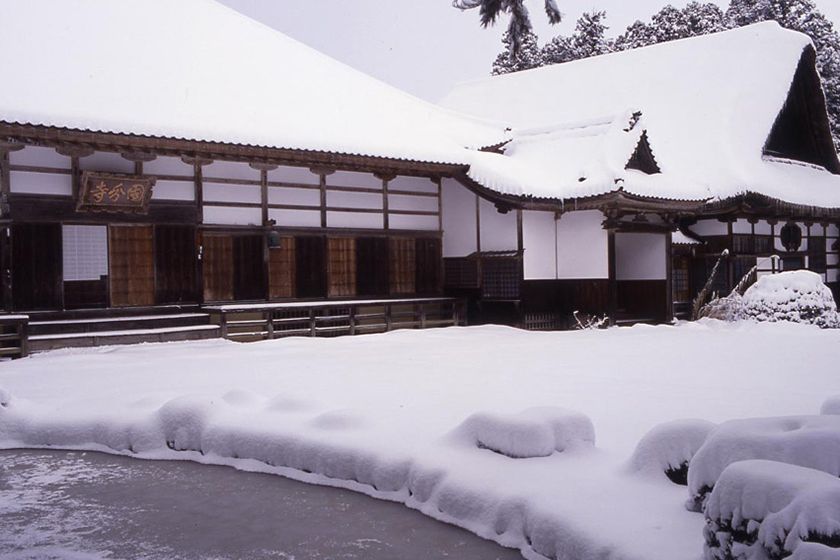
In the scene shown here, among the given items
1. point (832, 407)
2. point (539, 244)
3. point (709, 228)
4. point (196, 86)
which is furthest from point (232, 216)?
point (709, 228)

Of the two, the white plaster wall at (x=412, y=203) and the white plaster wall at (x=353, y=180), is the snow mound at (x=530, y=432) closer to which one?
the white plaster wall at (x=353, y=180)

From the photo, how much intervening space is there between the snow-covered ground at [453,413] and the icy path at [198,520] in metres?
0.27

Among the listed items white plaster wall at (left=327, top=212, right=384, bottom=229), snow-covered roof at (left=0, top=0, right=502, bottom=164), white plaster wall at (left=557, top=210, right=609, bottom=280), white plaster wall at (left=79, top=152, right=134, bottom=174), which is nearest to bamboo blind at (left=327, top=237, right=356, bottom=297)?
white plaster wall at (left=327, top=212, right=384, bottom=229)

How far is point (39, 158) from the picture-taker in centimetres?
1298

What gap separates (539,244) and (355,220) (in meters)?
4.27

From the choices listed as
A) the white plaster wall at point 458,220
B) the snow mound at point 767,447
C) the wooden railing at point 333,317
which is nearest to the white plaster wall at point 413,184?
the white plaster wall at point 458,220

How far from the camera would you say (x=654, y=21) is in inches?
1587

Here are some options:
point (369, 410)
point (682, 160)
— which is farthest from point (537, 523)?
point (682, 160)

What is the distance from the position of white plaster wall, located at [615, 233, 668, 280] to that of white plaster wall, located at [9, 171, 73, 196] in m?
13.4

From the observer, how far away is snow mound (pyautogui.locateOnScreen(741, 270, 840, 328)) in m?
16.6

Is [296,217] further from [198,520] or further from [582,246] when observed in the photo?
[198,520]

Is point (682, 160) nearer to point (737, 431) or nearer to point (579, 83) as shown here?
point (579, 83)

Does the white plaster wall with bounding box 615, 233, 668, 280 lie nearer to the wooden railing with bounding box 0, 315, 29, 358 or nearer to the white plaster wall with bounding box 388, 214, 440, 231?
the white plaster wall with bounding box 388, 214, 440, 231

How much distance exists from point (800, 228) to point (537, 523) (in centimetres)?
2264
